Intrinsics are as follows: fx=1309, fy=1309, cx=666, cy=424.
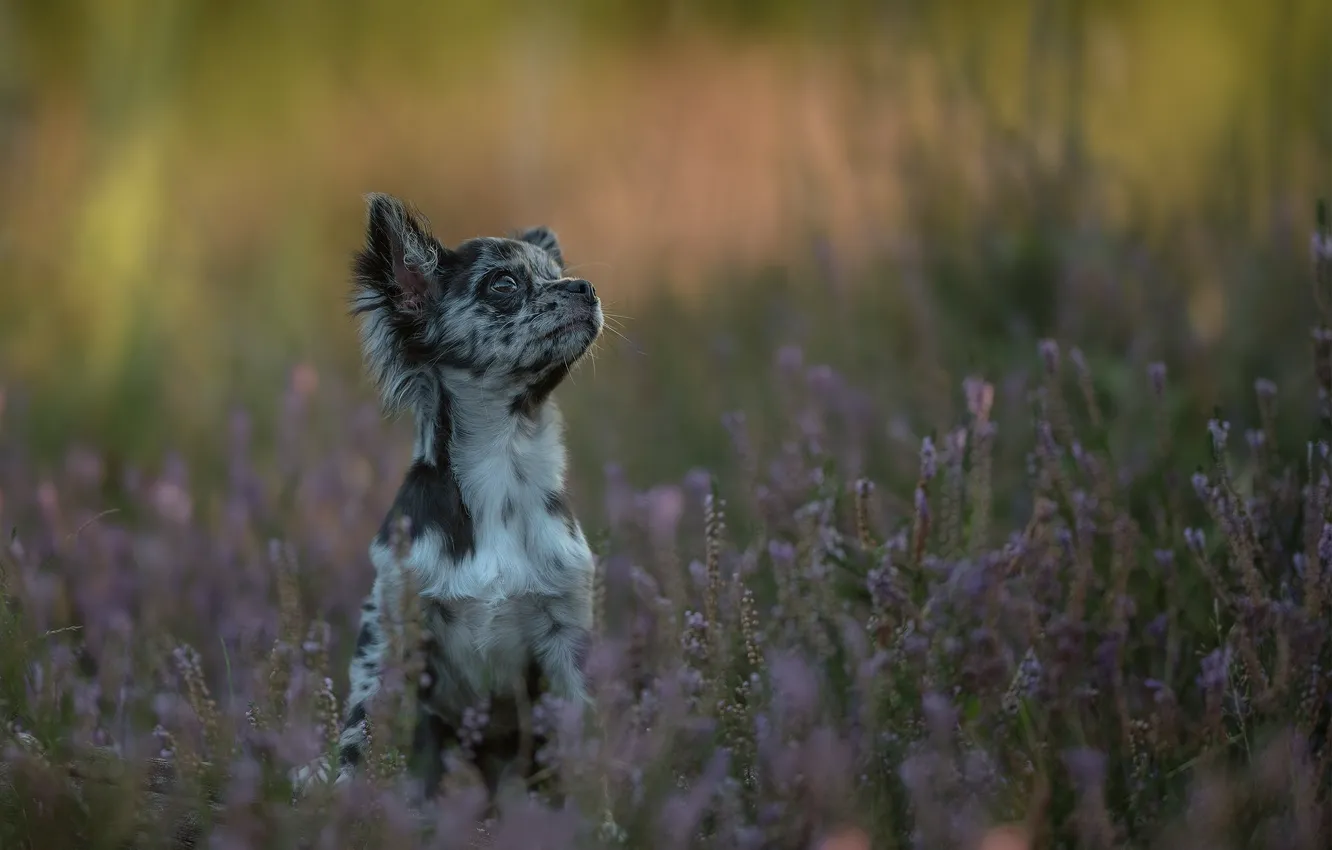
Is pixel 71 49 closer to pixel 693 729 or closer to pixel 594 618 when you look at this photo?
pixel 594 618

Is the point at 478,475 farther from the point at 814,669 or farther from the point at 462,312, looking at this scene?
the point at 814,669

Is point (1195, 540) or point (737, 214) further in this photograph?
point (737, 214)

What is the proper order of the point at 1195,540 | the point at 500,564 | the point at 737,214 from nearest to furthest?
the point at 1195,540, the point at 500,564, the point at 737,214

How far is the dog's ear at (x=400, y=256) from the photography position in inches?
162

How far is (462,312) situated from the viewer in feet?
13.8

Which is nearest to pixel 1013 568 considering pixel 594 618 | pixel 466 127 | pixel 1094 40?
pixel 594 618

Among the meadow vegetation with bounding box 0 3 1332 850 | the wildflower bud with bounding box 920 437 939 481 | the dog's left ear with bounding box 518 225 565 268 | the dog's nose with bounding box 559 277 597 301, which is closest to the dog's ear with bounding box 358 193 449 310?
the dog's nose with bounding box 559 277 597 301

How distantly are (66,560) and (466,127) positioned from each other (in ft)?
20.6

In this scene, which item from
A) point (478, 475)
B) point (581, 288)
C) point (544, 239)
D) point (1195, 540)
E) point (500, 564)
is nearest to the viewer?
point (1195, 540)

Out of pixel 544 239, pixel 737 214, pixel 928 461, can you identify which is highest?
pixel 737 214

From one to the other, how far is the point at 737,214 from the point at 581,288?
4.64 meters

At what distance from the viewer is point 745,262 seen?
27.2ft

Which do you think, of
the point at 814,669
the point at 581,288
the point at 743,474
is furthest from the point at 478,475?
the point at 743,474

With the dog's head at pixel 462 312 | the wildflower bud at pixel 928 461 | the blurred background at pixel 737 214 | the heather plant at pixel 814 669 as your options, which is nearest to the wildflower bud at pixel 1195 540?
the heather plant at pixel 814 669
